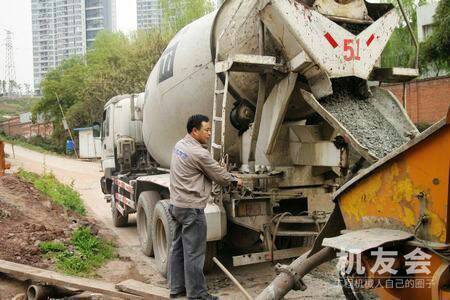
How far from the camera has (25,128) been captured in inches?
1689

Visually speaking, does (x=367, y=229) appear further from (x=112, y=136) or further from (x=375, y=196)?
(x=112, y=136)

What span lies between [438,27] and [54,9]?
61966 millimetres

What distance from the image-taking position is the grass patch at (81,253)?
6008 millimetres

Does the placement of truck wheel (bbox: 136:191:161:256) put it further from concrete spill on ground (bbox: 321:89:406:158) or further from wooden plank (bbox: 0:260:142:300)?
concrete spill on ground (bbox: 321:89:406:158)

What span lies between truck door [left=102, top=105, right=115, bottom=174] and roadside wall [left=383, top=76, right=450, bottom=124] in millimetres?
11853

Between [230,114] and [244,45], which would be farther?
[230,114]

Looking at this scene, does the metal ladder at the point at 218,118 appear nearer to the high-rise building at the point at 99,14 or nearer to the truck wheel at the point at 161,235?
the truck wheel at the point at 161,235

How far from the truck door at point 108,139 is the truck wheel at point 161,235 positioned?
13.4 feet

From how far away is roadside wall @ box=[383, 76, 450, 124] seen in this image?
1788 cm

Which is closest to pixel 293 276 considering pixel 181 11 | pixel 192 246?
pixel 192 246

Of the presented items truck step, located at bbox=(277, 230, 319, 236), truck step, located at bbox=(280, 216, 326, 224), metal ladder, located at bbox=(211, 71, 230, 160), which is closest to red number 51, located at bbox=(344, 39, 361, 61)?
metal ladder, located at bbox=(211, 71, 230, 160)

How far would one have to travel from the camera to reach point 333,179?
5246 mm

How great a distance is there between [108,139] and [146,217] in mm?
3827

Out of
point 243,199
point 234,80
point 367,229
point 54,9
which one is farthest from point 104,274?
point 54,9
